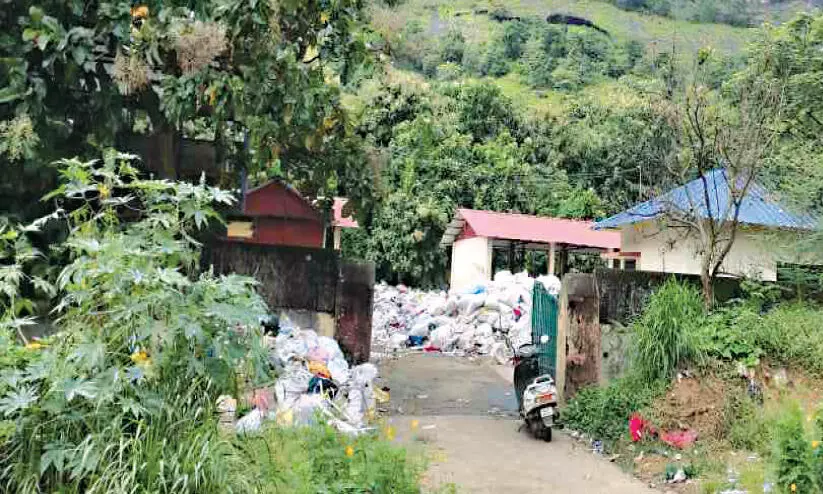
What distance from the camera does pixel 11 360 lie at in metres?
3.35

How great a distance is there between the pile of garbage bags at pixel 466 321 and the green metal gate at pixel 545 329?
142 inches

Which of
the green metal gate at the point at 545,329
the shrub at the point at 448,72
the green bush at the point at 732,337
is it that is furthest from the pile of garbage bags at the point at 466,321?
the shrub at the point at 448,72

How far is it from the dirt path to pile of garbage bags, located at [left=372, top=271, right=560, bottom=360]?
333 cm

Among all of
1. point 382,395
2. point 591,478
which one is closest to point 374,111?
point 382,395

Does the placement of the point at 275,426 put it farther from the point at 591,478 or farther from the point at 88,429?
the point at 591,478

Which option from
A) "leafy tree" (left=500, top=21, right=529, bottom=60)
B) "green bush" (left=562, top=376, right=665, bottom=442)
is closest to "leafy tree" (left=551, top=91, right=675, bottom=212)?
"green bush" (left=562, top=376, right=665, bottom=442)

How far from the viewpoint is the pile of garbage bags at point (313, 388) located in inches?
234

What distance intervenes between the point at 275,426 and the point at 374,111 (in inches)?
1119

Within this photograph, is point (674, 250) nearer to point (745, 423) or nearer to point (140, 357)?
point (745, 423)

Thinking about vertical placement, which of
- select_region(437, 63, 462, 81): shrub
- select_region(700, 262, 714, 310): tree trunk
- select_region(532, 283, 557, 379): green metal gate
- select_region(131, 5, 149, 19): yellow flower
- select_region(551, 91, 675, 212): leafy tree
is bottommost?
select_region(532, 283, 557, 379): green metal gate

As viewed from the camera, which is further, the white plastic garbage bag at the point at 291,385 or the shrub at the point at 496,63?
the shrub at the point at 496,63

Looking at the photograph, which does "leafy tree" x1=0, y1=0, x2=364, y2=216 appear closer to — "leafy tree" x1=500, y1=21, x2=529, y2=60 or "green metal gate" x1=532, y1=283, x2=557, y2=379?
"green metal gate" x1=532, y1=283, x2=557, y2=379

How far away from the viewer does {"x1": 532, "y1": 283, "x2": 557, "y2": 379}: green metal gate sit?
8.90 metres

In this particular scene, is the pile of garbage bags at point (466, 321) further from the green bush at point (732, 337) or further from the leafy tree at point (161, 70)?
the leafy tree at point (161, 70)
